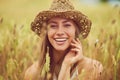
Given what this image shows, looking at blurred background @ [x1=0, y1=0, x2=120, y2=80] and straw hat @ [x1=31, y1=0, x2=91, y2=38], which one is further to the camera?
blurred background @ [x1=0, y1=0, x2=120, y2=80]

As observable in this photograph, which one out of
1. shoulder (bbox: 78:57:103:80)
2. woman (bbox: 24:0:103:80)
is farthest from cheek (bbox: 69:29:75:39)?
shoulder (bbox: 78:57:103:80)

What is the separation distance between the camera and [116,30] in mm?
2152

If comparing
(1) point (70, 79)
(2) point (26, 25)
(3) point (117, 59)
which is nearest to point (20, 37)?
(2) point (26, 25)

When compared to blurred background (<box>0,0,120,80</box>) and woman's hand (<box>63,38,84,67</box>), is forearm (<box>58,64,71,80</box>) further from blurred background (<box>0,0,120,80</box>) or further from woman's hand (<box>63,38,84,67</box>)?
blurred background (<box>0,0,120,80</box>)

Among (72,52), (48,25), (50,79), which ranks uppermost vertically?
(48,25)

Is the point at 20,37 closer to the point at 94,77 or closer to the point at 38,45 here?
the point at 38,45

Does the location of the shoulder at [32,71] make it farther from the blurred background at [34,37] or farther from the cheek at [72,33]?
the cheek at [72,33]

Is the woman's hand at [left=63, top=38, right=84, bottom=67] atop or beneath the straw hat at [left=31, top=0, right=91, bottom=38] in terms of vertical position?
beneath

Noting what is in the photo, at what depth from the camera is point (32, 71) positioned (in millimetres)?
2029

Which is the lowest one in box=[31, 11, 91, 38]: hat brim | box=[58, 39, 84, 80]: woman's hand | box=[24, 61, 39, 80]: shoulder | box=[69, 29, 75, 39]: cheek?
box=[24, 61, 39, 80]: shoulder

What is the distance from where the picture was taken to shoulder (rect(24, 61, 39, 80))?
2.02 meters

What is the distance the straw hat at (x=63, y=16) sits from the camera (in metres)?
1.93

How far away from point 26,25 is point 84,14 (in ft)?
1.00

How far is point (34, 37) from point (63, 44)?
170mm
